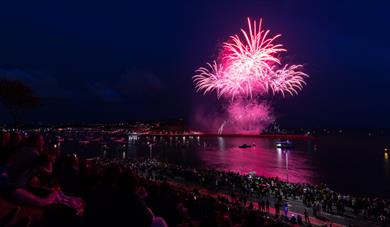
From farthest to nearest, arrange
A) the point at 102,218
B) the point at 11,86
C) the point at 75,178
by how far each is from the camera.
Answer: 1. the point at 11,86
2. the point at 75,178
3. the point at 102,218

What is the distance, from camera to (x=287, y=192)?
86.0 ft

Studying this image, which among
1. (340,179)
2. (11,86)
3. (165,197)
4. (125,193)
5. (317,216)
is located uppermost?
(11,86)

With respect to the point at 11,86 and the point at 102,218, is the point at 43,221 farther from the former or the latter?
the point at 11,86

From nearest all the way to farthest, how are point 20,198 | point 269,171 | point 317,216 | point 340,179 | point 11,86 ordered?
point 20,198 → point 317,216 → point 11,86 → point 340,179 → point 269,171

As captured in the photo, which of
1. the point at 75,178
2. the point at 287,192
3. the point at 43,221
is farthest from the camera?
the point at 287,192

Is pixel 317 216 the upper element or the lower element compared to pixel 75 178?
lower

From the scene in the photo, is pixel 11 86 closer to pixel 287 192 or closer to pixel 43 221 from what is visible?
pixel 43 221

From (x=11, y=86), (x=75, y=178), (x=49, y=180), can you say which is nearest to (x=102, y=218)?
(x=49, y=180)

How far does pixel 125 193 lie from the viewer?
2693mm

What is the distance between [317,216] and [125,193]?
17.1 meters

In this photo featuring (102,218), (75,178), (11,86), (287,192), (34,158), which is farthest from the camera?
(287,192)

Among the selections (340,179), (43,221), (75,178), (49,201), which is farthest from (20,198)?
(340,179)

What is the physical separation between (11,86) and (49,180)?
17671 mm

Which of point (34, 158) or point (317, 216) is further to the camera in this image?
point (317, 216)
